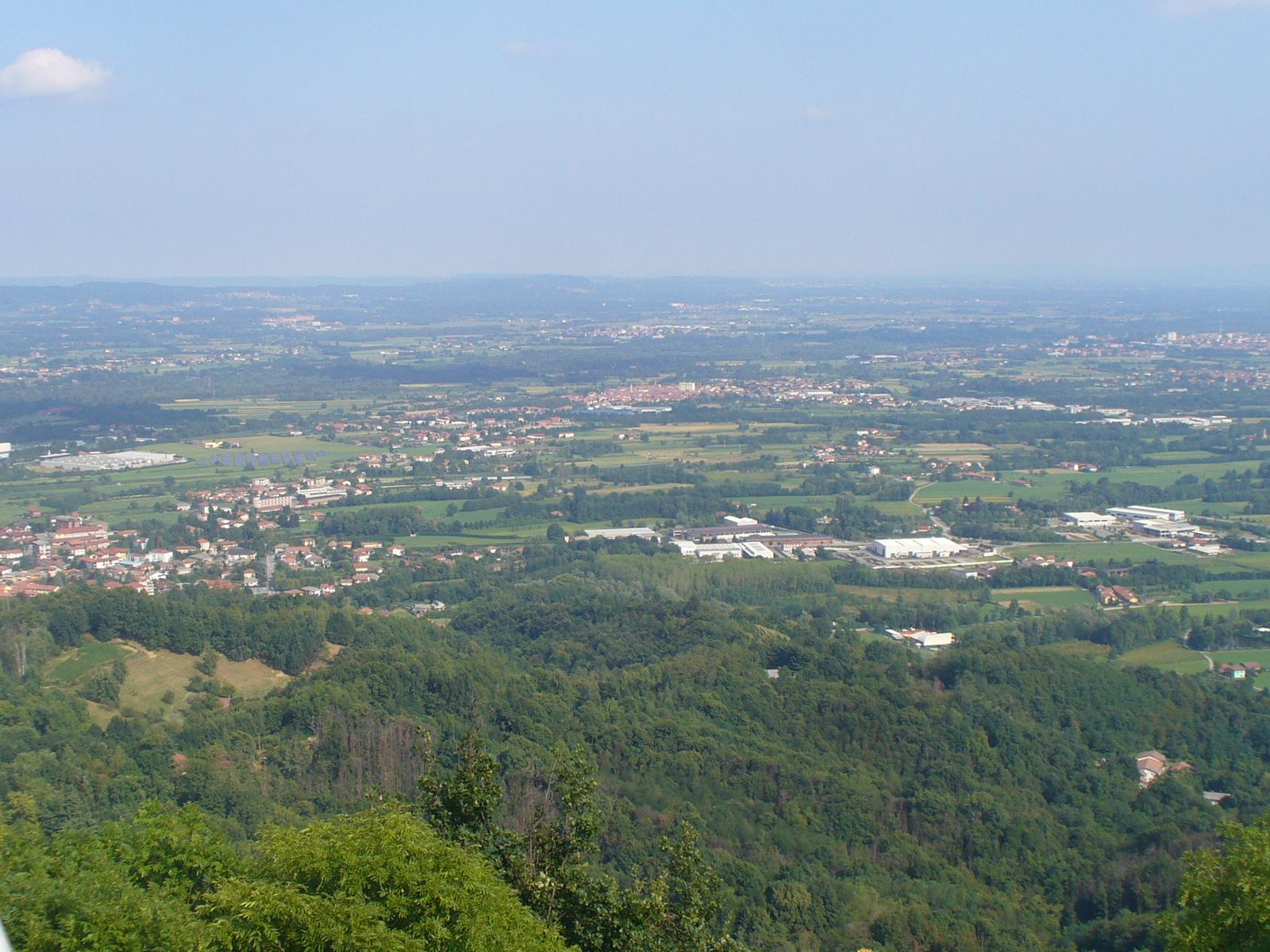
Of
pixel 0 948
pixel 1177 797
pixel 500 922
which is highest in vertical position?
pixel 0 948

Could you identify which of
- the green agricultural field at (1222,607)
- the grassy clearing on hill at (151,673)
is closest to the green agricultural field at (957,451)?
the green agricultural field at (1222,607)

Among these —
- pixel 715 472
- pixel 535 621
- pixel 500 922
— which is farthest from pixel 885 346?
Result: pixel 500 922

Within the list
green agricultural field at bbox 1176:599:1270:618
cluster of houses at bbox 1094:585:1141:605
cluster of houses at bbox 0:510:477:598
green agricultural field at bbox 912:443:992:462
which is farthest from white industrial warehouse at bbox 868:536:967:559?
green agricultural field at bbox 912:443:992:462

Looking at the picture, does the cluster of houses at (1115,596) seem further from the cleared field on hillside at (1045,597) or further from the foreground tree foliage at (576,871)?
the foreground tree foliage at (576,871)

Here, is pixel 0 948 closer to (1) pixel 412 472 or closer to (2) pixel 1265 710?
(2) pixel 1265 710

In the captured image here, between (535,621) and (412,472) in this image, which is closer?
(535,621)
